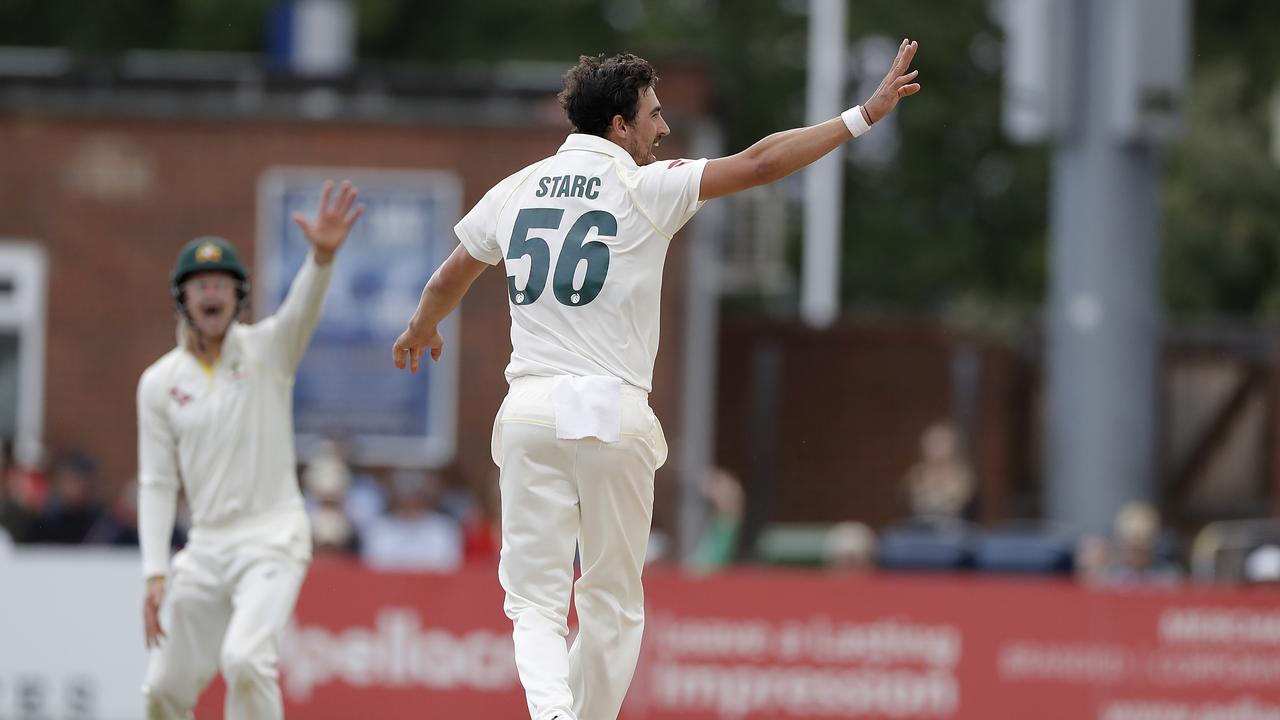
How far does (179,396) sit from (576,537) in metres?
2.49

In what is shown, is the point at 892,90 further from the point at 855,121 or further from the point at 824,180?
the point at 824,180

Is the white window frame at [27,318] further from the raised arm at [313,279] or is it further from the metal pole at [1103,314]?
the raised arm at [313,279]

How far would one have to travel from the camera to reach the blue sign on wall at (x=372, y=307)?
63.3 ft

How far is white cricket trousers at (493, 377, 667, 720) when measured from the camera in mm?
6691

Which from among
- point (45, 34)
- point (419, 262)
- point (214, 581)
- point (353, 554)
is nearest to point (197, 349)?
point (214, 581)

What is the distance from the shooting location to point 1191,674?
12953mm

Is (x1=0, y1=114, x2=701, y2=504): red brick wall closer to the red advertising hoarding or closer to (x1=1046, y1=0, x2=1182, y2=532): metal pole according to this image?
(x1=1046, y1=0, x2=1182, y2=532): metal pole

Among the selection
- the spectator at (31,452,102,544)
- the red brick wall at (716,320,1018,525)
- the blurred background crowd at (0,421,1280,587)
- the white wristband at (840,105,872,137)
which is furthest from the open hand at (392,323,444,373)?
the red brick wall at (716,320,1018,525)

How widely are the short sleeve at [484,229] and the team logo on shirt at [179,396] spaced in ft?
6.75

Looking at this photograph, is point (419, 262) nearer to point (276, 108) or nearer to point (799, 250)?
point (276, 108)

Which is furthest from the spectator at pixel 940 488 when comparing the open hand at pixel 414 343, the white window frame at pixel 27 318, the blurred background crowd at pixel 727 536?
the white window frame at pixel 27 318

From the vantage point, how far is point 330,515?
48.5 ft

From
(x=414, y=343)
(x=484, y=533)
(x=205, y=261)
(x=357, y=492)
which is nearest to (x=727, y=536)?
(x=484, y=533)

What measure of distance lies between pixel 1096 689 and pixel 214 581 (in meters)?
6.72
